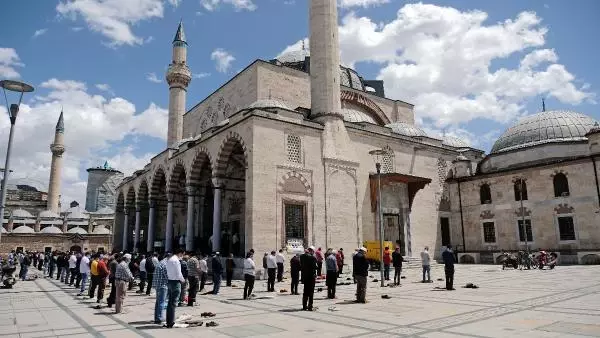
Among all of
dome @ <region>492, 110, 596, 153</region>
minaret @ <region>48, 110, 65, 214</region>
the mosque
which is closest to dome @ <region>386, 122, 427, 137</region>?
the mosque

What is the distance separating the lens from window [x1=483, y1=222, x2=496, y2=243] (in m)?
23.1

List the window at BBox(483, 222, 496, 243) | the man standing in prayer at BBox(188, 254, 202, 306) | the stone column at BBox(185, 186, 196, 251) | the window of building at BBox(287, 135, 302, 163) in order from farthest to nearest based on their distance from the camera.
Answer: the window at BBox(483, 222, 496, 243) < the stone column at BBox(185, 186, 196, 251) < the window of building at BBox(287, 135, 302, 163) < the man standing in prayer at BBox(188, 254, 202, 306)

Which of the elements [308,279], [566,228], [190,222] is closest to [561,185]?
[566,228]

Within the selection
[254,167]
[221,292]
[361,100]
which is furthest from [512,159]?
[221,292]

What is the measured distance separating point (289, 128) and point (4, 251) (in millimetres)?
37082

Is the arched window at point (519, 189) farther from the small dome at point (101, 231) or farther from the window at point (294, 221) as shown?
the small dome at point (101, 231)

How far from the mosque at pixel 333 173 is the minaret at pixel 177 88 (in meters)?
2.38

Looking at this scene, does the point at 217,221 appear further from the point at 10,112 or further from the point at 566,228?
the point at 566,228

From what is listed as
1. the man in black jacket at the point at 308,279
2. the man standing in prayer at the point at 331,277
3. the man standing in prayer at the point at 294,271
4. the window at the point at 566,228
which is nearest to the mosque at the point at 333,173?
the window at the point at 566,228

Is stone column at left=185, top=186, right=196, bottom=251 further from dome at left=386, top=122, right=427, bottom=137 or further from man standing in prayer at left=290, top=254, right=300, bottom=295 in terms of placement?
dome at left=386, top=122, right=427, bottom=137

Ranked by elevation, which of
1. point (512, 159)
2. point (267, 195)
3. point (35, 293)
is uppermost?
Answer: point (512, 159)

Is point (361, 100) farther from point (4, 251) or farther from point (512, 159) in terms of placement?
point (4, 251)

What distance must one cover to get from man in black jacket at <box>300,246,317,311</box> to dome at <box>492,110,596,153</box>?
70.0 feet

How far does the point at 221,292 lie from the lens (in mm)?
12039
